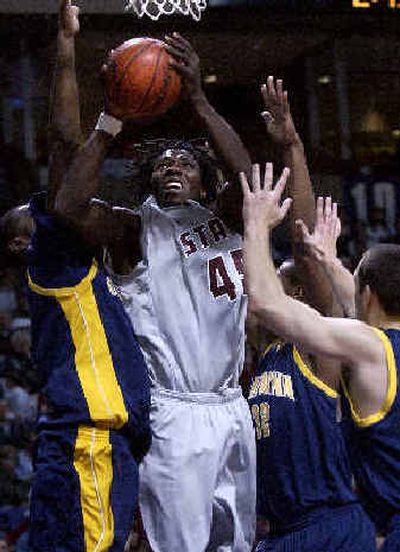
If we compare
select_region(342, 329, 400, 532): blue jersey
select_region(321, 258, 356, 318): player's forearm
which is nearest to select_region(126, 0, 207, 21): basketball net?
select_region(321, 258, 356, 318): player's forearm

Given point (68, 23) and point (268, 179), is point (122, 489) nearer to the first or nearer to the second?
point (268, 179)

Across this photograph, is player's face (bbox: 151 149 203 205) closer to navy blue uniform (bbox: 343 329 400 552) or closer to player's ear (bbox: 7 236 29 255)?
player's ear (bbox: 7 236 29 255)

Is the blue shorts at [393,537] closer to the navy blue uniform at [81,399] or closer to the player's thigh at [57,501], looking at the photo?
the navy blue uniform at [81,399]

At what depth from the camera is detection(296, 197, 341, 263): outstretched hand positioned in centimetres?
380

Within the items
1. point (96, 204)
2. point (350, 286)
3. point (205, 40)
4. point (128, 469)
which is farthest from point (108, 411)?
point (205, 40)

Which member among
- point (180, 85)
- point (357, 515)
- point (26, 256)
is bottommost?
point (357, 515)

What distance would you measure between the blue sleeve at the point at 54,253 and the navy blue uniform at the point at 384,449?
1.03 m

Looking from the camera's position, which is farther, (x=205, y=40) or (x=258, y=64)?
(x=258, y=64)

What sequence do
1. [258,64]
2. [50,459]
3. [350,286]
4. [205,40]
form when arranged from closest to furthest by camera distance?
[50,459]
[350,286]
[205,40]
[258,64]

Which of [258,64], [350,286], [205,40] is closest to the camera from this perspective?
[350,286]

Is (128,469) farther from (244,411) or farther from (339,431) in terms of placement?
(339,431)

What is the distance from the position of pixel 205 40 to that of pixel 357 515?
979 centimetres

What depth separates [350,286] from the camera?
3842 millimetres

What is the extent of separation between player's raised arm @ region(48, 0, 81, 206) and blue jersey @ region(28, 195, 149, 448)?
0.16 meters
